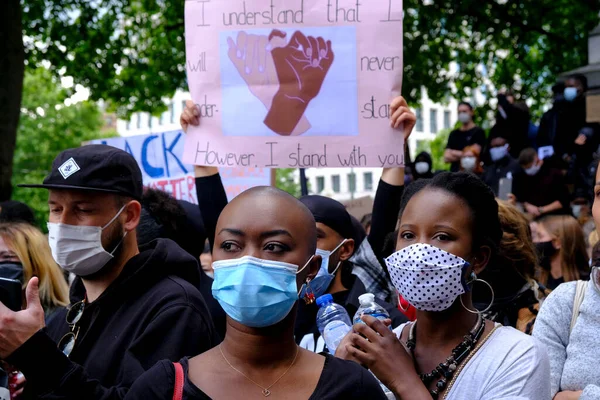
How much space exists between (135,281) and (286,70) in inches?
65.1

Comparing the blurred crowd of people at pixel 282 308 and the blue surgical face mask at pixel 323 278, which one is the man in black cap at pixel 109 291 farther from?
the blue surgical face mask at pixel 323 278

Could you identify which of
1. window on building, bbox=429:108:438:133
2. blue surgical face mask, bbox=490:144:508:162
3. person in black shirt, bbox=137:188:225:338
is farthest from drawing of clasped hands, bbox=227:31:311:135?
window on building, bbox=429:108:438:133

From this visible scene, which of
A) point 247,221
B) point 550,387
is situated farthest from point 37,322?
point 550,387

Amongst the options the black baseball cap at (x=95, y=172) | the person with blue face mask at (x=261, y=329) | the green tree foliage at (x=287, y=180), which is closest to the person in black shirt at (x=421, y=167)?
the black baseball cap at (x=95, y=172)

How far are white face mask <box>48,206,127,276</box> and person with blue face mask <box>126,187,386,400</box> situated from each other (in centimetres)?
97

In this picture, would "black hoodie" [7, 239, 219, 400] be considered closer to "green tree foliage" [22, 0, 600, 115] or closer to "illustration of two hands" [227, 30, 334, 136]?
"illustration of two hands" [227, 30, 334, 136]

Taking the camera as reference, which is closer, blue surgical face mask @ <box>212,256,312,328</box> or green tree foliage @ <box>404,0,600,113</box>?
blue surgical face mask @ <box>212,256,312,328</box>

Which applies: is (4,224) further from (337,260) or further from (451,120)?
(451,120)

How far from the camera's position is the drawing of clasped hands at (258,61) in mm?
4531

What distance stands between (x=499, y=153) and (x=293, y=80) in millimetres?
7280

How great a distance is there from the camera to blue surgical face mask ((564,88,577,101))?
10730 mm

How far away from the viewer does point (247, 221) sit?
253 centimetres

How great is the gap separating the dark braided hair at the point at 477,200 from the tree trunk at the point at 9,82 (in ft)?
29.9

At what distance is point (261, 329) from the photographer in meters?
2.51
